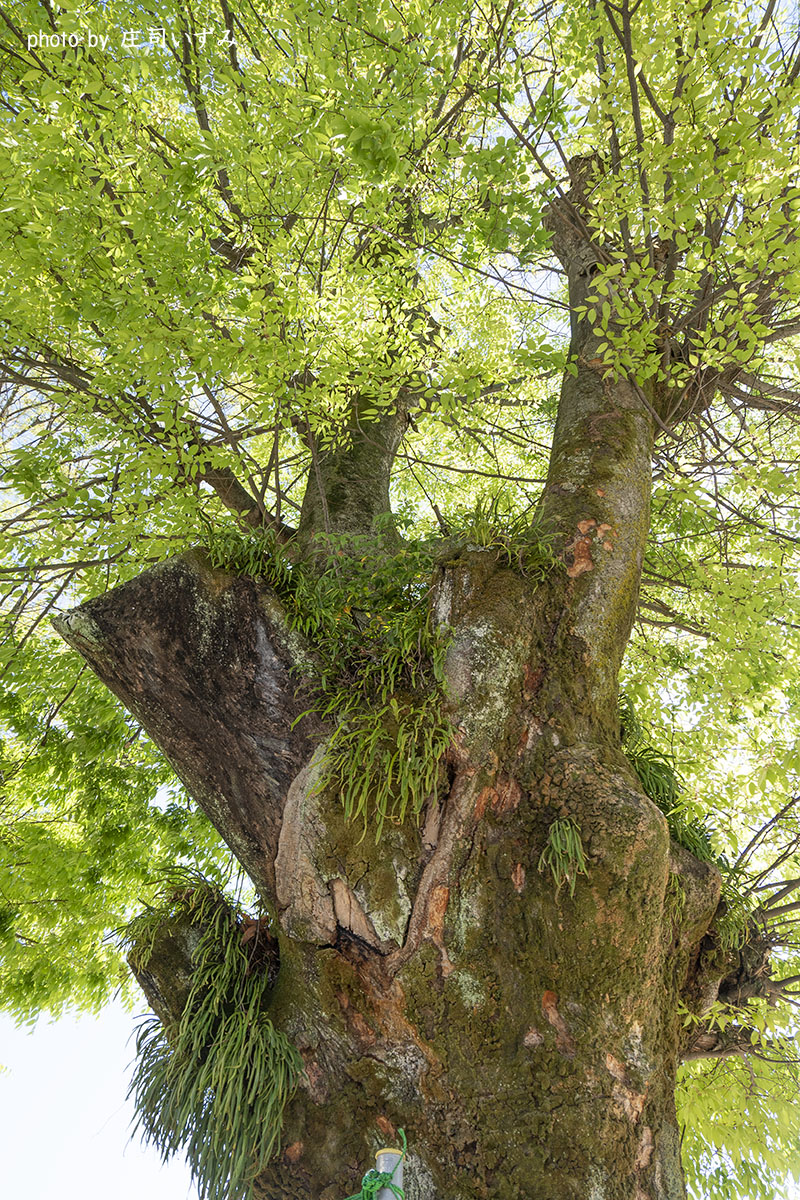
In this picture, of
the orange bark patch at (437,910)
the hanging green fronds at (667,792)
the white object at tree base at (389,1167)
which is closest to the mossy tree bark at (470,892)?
the orange bark patch at (437,910)

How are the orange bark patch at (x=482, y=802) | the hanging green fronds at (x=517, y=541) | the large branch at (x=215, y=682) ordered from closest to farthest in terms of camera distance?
the orange bark patch at (x=482, y=802)
the large branch at (x=215, y=682)
the hanging green fronds at (x=517, y=541)

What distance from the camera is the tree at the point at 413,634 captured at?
2.29m

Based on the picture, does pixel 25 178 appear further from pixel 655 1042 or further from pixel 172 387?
pixel 655 1042

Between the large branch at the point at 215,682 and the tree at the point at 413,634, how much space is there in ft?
0.05

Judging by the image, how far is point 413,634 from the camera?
9.23 feet

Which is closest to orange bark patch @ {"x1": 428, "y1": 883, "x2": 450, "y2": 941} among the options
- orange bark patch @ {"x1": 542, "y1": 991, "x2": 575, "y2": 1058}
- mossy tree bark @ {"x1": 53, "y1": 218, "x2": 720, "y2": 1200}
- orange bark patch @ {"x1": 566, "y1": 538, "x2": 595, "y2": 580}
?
mossy tree bark @ {"x1": 53, "y1": 218, "x2": 720, "y2": 1200}

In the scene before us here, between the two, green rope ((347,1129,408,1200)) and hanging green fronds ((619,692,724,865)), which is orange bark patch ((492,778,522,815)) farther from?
green rope ((347,1129,408,1200))

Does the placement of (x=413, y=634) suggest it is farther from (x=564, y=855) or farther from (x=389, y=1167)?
(x=389, y=1167)

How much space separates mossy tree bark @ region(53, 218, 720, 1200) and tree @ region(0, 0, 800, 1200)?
1cm

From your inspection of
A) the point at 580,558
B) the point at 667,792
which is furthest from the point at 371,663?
the point at 667,792

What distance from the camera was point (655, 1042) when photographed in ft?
7.54

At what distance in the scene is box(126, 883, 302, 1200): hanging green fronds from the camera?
233 cm

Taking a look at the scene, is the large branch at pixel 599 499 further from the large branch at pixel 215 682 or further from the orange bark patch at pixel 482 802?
the large branch at pixel 215 682

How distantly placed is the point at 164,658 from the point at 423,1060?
178cm
